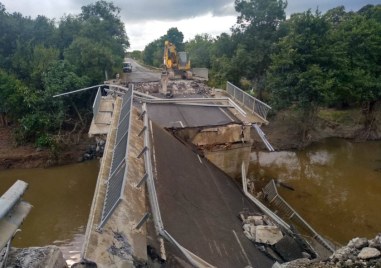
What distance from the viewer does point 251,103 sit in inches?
505

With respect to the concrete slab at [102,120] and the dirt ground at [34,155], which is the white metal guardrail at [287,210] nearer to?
the concrete slab at [102,120]

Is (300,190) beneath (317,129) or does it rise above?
beneath

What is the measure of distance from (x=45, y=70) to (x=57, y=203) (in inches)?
411

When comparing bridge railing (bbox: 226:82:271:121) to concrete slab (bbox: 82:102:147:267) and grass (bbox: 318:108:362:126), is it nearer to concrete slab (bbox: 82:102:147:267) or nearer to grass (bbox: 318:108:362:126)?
concrete slab (bbox: 82:102:147:267)

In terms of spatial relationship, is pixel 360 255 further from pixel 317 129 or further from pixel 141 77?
pixel 141 77

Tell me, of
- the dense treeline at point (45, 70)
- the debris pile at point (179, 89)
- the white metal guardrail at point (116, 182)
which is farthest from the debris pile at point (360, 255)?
the dense treeline at point (45, 70)

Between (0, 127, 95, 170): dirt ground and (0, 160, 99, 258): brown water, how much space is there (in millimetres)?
436

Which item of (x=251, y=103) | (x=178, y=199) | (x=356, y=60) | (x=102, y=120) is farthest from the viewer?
(x=356, y=60)

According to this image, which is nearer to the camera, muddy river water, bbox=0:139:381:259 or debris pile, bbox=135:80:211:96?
muddy river water, bbox=0:139:381:259

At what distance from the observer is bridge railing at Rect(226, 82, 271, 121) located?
11641mm

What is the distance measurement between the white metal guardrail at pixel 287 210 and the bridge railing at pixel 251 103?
2854mm

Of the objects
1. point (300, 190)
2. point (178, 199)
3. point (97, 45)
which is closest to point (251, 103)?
point (300, 190)

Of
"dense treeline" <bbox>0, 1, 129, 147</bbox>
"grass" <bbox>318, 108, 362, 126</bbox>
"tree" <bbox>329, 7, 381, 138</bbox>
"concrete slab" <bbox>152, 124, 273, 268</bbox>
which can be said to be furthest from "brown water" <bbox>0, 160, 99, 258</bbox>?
"grass" <bbox>318, 108, 362, 126</bbox>

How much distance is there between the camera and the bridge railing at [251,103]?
11641mm
